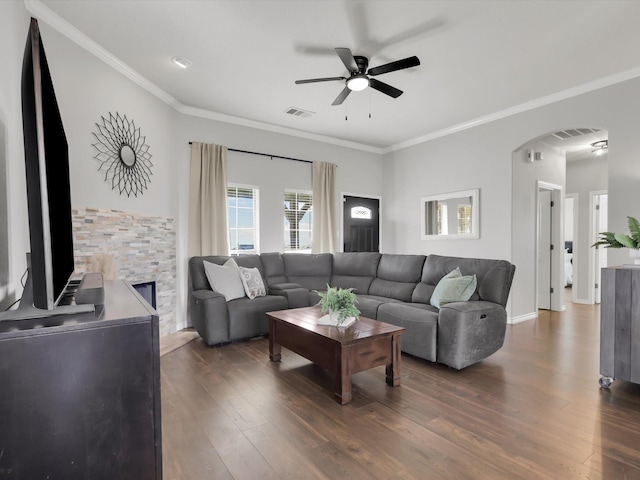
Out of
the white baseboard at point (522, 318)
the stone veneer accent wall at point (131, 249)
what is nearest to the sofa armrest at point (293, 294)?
the stone veneer accent wall at point (131, 249)

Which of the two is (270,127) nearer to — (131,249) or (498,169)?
(131,249)

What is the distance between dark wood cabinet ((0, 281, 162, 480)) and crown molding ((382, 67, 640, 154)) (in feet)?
16.1

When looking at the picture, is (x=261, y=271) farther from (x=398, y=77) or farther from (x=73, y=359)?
(x=73, y=359)

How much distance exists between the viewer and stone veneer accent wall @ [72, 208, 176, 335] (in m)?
3.01

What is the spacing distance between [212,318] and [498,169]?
432 centimetres

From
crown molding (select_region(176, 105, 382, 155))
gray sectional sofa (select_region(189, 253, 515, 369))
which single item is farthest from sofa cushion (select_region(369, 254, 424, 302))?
crown molding (select_region(176, 105, 382, 155))

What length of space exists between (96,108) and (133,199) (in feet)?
3.05

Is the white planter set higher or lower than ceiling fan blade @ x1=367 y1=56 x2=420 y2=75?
lower

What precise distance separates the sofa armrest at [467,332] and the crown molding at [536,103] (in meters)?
2.80

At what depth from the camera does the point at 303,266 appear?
5.12 m

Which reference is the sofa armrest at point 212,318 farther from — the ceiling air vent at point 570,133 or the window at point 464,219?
the ceiling air vent at point 570,133

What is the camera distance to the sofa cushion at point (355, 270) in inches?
191

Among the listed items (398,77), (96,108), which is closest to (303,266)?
(398,77)

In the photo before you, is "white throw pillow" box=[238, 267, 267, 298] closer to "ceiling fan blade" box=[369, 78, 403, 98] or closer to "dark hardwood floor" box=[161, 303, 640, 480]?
"dark hardwood floor" box=[161, 303, 640, 480]
